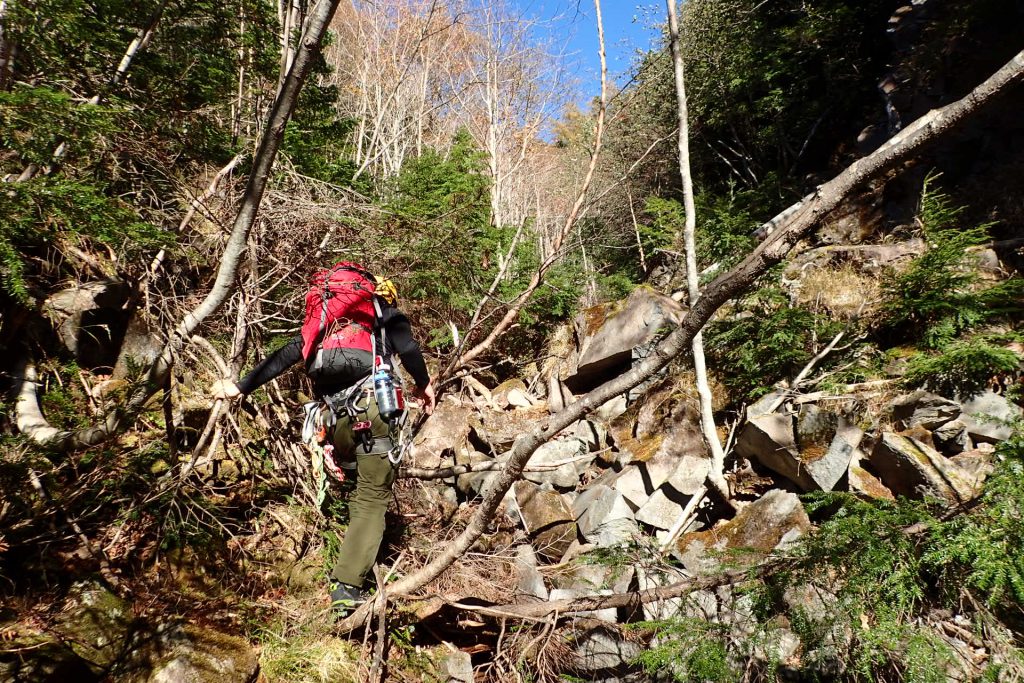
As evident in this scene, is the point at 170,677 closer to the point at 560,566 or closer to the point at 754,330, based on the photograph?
the point at 560,566

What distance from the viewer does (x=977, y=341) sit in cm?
423

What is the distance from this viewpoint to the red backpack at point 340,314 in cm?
323

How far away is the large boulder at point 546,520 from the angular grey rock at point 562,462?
0.49 metres

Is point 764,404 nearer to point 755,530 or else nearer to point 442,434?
point 755,530

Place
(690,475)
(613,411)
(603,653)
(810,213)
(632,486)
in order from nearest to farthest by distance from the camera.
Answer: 1. (810,213)
2. (603,653)
3. (690,475)
4. (632,486)
5. (613,411)

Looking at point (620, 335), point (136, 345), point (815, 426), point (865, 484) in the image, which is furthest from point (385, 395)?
point (620, 335)

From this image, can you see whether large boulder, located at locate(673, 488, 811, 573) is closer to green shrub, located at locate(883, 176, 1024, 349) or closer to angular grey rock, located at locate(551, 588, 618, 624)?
angular grey rock, located at locate(551, 588, 618, 624)

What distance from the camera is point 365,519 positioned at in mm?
3256

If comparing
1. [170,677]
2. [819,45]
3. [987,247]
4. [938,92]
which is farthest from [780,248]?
[819,45]

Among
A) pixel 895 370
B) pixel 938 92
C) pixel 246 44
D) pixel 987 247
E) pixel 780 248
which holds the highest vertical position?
pixel 938 92

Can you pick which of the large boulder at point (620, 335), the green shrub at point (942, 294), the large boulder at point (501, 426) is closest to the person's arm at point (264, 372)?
the large boulder at point (501, 426)

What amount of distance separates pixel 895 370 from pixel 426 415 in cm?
448

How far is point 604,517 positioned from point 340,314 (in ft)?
10.1

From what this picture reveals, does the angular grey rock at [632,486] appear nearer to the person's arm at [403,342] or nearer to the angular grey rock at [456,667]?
the angular grey rock at [456,667]
